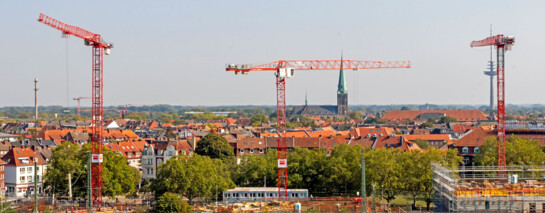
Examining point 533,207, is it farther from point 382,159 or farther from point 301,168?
point 301,168

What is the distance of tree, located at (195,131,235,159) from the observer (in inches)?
3462

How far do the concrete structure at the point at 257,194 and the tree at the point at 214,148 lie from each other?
81.0ft

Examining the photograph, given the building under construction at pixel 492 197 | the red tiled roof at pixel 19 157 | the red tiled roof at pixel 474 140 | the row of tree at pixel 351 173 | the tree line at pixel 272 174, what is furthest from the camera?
the red tiled roof at pixel 474 140

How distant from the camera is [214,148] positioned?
88.1 metres

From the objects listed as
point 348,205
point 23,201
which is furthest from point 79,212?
point 348,205

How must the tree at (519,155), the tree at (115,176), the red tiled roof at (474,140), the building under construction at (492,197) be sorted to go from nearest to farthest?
the building under construction at (492,197) → the tree at (115,176) → the tree at (519,155) → the red tiled roof at (474,140)

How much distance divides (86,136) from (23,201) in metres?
52.8

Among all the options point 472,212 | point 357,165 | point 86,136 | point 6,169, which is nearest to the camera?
point 472,212

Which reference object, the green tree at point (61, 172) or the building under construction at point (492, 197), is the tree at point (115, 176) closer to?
the green tree at point (61, 172)

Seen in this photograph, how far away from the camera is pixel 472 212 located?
44844mm

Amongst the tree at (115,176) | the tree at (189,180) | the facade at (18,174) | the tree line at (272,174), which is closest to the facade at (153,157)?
the facade at (18,174)

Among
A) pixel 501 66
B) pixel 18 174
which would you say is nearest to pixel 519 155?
pixel 501 66

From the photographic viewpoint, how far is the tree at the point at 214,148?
87.9 metres

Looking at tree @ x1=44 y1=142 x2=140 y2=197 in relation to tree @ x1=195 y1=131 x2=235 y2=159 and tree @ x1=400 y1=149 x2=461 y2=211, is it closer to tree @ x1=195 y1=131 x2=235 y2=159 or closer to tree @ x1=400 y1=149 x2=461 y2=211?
tree @ x1=195 y1=131 x2=235 y2=159
